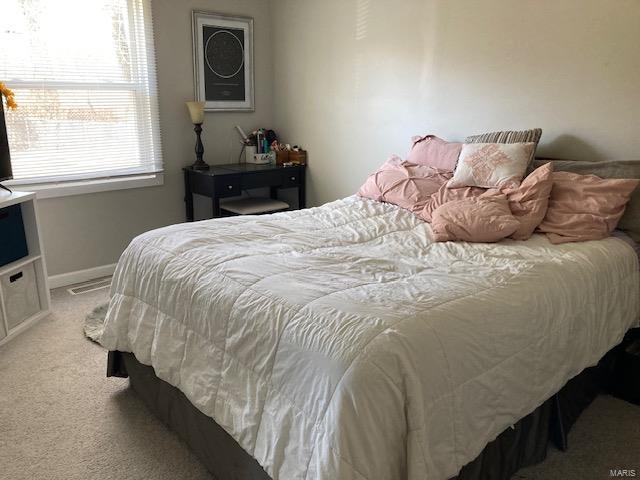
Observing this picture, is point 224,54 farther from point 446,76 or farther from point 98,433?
point 98,433

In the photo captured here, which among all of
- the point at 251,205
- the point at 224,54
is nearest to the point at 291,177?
the point at 251,205

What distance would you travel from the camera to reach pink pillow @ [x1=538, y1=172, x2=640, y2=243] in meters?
2.16

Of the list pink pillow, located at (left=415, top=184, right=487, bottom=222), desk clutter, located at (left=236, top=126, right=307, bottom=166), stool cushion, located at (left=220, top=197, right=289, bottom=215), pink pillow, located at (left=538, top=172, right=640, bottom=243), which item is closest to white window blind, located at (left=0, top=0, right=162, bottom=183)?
stool cushion, located at (left=220, top=197, right=289, bottom=215)

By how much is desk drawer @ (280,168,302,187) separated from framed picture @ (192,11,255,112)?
656 mm

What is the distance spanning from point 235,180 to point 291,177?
54 centimetres

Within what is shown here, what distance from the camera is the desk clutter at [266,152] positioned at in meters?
4.24

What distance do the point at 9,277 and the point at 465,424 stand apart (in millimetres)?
2548

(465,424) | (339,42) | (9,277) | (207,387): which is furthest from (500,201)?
(9,277)

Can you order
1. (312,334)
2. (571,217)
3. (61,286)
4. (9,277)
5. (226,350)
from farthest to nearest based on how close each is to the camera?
(61,286), (9,277), (571,217), (226,350), (312,334)

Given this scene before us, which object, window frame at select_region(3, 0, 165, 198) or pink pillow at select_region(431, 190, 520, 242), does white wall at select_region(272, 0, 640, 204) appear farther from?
window frame at select_region(3, 0, 165, 198)

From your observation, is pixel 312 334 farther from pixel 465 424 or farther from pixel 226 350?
pixel 465 424

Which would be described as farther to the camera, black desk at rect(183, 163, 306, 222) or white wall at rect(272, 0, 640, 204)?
black desk at rect(183, 163, 306, 222)

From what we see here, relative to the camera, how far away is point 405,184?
2807 mm

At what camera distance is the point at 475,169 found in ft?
8.26
